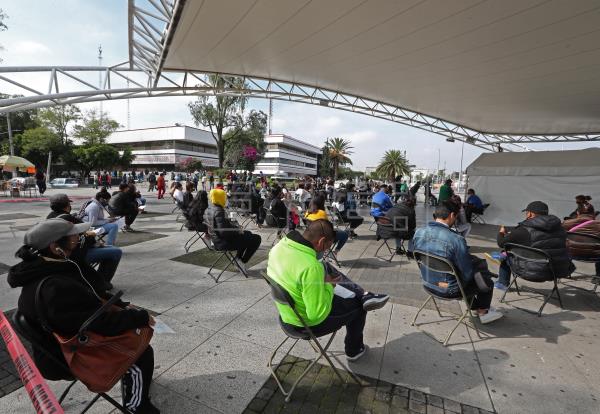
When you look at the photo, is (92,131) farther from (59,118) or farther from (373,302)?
(373,302)

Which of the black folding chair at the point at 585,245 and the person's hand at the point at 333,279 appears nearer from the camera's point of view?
the person's hand at the point at 333,279

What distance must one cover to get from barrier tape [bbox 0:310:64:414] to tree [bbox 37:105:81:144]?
4676 cm

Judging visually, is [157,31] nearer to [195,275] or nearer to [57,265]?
[195,275]

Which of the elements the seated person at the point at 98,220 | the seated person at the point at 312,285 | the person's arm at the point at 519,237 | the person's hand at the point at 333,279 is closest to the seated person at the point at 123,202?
the seated person at the point at 98,220

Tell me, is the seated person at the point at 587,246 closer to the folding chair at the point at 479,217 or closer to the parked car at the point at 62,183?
the folding chair at the point at 479,217

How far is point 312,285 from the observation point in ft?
6.92

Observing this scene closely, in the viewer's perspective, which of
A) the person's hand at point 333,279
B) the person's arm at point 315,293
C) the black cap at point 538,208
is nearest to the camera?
the person's arm at point 315,293

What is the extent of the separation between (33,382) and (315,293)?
1.67m

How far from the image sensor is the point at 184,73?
10180mm

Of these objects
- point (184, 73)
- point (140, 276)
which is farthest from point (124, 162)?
point (140, 276)

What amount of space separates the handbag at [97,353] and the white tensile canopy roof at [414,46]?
5.74m

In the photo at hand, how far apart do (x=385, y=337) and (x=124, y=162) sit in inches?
1763

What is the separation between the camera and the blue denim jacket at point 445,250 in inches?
124

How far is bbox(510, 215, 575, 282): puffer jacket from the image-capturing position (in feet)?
12.4
